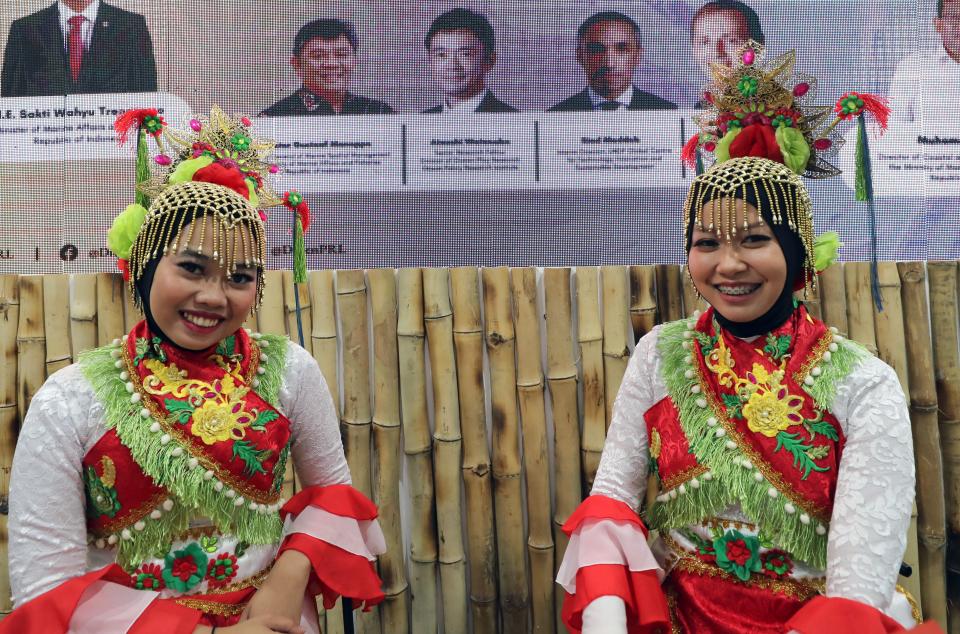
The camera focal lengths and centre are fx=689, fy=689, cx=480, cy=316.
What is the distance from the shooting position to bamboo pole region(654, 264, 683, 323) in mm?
2051

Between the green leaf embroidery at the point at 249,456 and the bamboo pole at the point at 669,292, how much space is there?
3.98 ft

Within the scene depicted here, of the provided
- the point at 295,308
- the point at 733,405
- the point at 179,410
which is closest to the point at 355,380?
the point at 295,308

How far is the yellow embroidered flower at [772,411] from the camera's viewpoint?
1.37 metres

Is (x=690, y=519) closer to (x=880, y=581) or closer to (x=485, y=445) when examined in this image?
(x=880, y=581)

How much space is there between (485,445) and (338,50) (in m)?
1.54

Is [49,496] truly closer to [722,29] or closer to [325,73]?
[325,73]

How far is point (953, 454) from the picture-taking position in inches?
78.0

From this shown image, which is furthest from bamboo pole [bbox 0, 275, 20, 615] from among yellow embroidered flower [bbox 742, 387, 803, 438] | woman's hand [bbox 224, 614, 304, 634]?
yellow embroidered flower [bbox 742, 387, 803, 438]

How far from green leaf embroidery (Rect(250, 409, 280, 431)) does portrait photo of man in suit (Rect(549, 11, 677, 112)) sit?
1.61 metres

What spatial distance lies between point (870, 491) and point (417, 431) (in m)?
1.19

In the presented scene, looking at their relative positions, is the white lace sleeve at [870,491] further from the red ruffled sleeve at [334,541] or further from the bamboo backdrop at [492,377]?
the red ruffled sleeve at [334,541]

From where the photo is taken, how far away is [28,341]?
1980 mm

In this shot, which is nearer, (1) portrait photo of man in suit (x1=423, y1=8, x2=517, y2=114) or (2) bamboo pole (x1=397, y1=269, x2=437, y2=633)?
(2) bamboo pole (x1=397, y1=269, x2=437, y2=633)

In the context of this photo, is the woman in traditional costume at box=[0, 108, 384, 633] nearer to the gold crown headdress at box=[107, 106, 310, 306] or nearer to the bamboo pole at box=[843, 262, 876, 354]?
the gold crown headdress at box=[107, 106, 310, 306]
